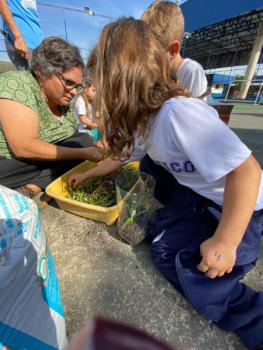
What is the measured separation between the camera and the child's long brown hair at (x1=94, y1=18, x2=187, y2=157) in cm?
61

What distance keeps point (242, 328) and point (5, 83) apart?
1.33 m

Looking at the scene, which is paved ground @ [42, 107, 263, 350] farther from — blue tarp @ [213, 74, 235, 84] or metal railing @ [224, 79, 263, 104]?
blue tarp @ [213, 74, 235, 84]

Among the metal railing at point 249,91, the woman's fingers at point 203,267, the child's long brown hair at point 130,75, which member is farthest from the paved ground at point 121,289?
the metal railing at point 249,91

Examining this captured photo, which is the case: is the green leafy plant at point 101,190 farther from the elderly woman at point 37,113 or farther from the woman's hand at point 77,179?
the elderly woman at point 37,113

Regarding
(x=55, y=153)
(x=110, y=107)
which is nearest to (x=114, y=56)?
(x=110, y=107)

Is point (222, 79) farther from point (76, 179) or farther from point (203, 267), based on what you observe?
point (203, 267)

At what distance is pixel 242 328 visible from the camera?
0.63 m

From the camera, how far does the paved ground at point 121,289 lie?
25.5 inches

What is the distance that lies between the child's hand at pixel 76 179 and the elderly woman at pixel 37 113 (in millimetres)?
151

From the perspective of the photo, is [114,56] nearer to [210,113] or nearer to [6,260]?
[210,113]

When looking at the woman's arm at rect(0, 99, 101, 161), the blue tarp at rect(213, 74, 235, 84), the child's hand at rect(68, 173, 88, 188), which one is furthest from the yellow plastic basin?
the blue tarp at rect(213, 74, 235, 84)

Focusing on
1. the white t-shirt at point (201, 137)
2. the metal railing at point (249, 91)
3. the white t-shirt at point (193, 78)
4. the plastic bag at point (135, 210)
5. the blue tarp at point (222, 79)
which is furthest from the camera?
the blue tarp at point (222, 79)

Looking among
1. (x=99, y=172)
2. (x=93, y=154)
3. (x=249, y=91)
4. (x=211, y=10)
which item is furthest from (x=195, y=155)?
(x=249, y=91)

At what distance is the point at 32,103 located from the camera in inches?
40.8
